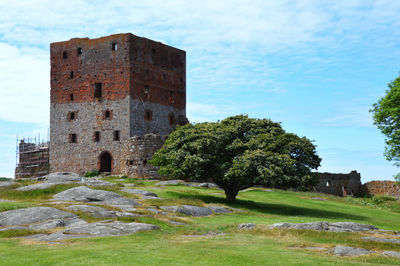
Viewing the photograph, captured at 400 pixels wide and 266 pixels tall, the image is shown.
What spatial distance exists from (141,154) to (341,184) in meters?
29.4

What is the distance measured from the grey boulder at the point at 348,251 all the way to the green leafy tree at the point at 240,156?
50.0ft

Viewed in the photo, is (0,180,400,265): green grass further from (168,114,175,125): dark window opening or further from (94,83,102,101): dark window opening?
(168,114,175,125): dark window opening

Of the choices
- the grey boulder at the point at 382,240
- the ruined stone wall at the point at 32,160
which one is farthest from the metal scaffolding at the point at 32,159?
the grey boulder at the point at 382,240

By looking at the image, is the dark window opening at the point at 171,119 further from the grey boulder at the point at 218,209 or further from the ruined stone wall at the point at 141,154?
the grey boulder at the point at 218,209

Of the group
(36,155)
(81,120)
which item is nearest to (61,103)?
(81,120)

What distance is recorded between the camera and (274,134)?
35.3 meters

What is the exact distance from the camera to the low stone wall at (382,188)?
194 ft

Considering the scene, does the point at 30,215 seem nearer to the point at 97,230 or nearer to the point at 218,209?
the point at 97,230

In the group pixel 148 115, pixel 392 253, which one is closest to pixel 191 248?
pixel 392 253

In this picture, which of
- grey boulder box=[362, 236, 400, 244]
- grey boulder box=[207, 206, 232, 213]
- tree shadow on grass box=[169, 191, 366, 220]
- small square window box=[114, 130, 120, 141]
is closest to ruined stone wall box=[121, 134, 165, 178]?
small square window box=[114, 130, 120, 141]

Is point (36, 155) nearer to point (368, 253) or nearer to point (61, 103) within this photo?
point (61, 103)

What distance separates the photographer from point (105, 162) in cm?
5469

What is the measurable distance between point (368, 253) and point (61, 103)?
47.4 m

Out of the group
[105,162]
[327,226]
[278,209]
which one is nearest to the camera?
[327,226]
